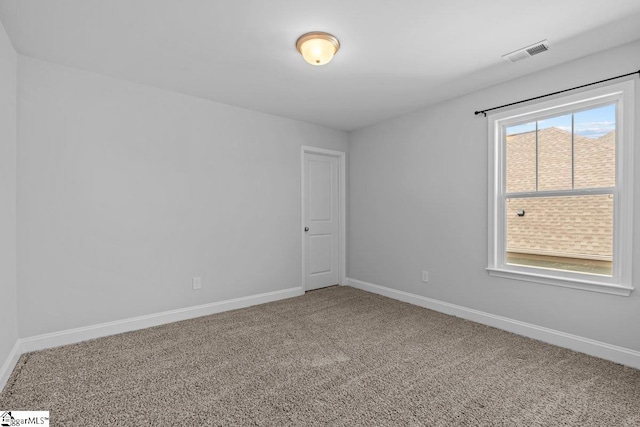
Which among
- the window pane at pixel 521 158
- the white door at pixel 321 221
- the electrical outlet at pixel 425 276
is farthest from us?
the white door at pixel 321 221

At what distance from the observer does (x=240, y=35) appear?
229cm

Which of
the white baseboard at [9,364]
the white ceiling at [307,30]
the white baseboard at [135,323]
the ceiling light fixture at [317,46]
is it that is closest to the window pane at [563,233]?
the white ceiling at [307,30]

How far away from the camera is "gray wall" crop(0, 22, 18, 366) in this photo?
2146 millimetres

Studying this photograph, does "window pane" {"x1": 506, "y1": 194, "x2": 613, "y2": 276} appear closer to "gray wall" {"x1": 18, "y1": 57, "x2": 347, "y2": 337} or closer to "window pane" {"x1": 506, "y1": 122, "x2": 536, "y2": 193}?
"window pane" {"x1": 506, "y1": 122, "x2": 536, "y2": 193}

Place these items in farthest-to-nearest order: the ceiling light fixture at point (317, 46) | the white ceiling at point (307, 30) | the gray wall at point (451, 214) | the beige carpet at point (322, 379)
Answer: the gray wall at point (451, 214) < the ceiling light fixture at point (317, 46) < the white ceiling at point (307, 30) < the beige carpet at point (322, 379)

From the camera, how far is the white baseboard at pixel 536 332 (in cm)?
240

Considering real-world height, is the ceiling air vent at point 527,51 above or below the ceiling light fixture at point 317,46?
above

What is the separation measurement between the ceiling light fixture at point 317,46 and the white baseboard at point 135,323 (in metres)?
2.81

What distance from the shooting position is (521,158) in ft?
10.1

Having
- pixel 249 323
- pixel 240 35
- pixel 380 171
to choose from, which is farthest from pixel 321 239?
pixel 240 35

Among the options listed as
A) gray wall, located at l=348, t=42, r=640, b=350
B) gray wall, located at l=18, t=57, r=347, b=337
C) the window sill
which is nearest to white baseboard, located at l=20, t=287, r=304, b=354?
gray wall, located at l=18, t=57, r=347, b=337

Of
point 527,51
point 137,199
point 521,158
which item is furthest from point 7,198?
point 521,158

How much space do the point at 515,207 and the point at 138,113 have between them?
3.87 m

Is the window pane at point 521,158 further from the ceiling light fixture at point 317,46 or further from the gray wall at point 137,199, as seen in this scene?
the gray wall at point 137,199
